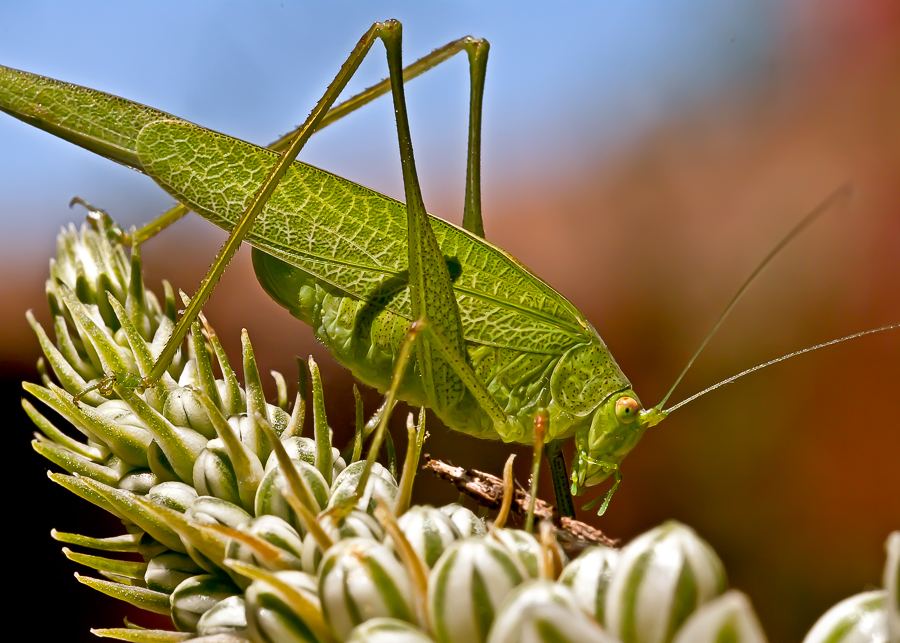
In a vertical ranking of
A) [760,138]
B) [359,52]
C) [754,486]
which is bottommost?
[754,486]

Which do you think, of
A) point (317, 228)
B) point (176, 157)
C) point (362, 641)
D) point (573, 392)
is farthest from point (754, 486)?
point (362, 641)

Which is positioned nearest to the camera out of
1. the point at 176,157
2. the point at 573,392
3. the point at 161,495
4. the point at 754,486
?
the point at 161,495

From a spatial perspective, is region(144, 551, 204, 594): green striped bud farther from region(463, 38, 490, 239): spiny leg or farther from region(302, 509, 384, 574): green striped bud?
region(463, 38, 490, 239): spiny leg

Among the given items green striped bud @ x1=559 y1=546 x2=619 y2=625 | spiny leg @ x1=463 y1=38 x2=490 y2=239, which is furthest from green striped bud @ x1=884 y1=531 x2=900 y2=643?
spiny leg @ x1=463 y1=38 x2=490 y2=239

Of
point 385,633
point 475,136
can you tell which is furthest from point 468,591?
point 475,136

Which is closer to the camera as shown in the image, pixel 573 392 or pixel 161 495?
pixel 161 495

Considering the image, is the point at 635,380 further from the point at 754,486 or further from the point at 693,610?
the point at 693,610

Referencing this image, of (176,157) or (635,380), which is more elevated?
(176,157)
